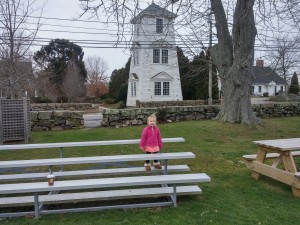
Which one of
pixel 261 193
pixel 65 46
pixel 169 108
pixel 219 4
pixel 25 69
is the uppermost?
pixel 65 46

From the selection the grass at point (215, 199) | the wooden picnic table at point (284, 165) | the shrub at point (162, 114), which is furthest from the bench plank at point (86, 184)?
the shrub at point (162, 114)

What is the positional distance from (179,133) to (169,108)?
11.6 ft

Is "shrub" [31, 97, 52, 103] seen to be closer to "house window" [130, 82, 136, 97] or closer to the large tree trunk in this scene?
"house window" [130, 82, 136, 97]

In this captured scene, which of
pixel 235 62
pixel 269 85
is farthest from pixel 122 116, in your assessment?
pixel 269 85

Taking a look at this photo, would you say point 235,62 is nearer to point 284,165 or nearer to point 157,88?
point 284,165

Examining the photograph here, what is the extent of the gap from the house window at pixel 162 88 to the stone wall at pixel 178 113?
15344 millimetres

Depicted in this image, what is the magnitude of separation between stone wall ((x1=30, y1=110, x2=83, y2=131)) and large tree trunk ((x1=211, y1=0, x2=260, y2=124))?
20.1 feet

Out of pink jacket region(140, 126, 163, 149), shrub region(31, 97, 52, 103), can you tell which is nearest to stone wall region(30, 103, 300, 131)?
pink jacket region(140, 126, 163, 149)

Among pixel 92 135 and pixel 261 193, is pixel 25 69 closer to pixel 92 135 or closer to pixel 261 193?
pixel 92 135

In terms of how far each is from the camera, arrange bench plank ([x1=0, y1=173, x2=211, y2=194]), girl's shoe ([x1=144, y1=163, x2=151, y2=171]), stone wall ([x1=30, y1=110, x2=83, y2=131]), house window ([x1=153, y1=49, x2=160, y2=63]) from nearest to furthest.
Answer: bench plank ([x1=0, y1=173, x2=211, y2=194]) → girl's shoe ([x1=144, y1=163, x2=151, y2=171]) → stone wall ([x1=30, y1=110, x2=83, y2=131]) → house window ([x1=153, y1=49, x2=160, y2=63])

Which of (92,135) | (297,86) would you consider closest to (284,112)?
(92,135)

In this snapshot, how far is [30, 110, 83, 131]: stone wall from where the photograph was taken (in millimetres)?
12469

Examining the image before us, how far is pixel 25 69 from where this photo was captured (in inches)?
595

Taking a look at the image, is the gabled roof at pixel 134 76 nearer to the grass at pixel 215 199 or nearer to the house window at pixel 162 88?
the house window at pixel 162 88
